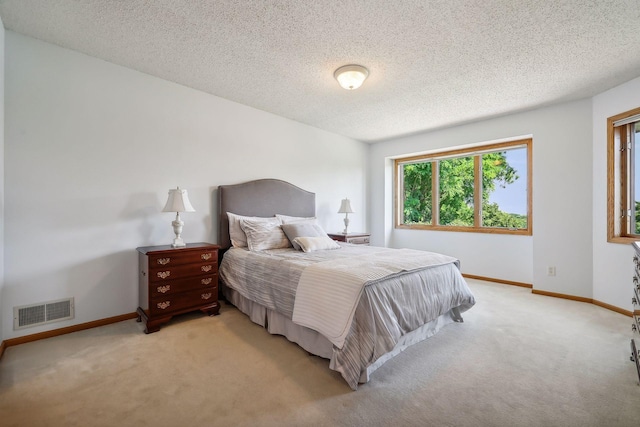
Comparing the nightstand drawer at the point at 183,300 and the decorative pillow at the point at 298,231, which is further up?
the decorative pillow at the point at 298,231

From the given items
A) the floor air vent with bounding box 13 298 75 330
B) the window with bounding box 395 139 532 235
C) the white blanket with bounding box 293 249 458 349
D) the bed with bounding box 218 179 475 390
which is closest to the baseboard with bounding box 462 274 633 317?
the window with bounding box 395 139 532 235

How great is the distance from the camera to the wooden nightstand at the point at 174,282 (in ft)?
8.40

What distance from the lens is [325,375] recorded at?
1886 mm

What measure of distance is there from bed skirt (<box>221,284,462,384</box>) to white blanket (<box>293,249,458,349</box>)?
6.8 inches

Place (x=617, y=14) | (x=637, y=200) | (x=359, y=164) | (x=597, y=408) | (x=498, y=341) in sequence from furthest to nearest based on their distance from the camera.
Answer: (x=359, y=164) < (x=637, y=200) < (x=498, y=341) < (x=617, y=14) < (x=597, y=408)

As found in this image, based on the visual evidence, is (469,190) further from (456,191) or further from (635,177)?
(635,177)

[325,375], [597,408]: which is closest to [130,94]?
[325,375]

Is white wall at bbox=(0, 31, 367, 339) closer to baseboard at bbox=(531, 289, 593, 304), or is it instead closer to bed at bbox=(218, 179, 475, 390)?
bed at bbox=(218, 179, 475, 390)

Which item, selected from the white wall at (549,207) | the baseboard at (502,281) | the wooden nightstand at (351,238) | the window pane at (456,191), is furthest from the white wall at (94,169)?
the baseboard at (502,281)

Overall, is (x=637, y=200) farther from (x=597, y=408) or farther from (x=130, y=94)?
(x=130, y=94)

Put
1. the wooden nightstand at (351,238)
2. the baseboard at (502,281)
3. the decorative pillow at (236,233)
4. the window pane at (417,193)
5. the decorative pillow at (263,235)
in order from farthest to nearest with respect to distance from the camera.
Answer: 1. the window pane at (417,193)
2. the wooden nightstand at (351,238)
3. the baseboard at (502,281)
4. the decorative pillow at (236,233)
5. the decorative pillow at (263,235)

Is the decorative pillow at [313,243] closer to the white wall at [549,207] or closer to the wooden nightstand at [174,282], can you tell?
the wooden nightstand at [174,282]

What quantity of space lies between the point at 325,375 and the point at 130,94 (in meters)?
3.19

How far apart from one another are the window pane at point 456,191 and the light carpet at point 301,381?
7.99 feet
